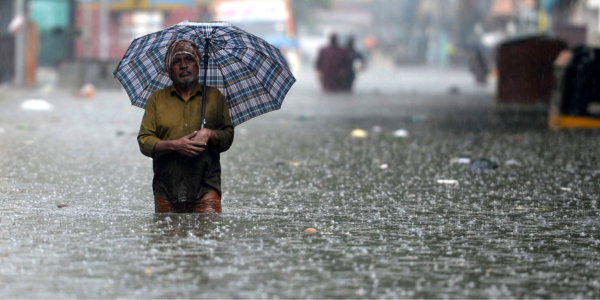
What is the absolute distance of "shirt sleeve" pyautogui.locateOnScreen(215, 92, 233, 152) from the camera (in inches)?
225

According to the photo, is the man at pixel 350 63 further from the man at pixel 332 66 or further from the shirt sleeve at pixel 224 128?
the shirt sleeve at pixel 224 128

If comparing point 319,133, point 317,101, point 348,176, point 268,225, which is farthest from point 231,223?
point 317,101

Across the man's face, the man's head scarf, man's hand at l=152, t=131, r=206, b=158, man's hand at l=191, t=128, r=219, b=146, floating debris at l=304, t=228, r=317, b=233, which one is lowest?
floating debris at l=304, t=228, r=317, b=233

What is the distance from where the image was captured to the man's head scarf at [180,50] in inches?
222

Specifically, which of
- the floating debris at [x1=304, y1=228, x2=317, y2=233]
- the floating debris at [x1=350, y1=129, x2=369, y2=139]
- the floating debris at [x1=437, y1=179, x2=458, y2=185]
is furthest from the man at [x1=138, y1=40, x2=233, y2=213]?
the floating debris at [x1=350, y1=129, x2=369, y2=139]

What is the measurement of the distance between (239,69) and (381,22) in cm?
10827

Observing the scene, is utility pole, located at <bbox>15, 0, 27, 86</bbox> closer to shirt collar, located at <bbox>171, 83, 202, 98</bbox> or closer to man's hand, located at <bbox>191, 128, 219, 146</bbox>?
shirt collar, located at <bbox>171, 83, 202, 98</bbox>

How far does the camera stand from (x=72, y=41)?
32.2 m

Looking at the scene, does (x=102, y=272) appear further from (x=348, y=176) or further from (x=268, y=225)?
(x=348, y=176)

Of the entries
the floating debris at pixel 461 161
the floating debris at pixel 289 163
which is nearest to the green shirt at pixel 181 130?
the floating debris at pixel 289 163

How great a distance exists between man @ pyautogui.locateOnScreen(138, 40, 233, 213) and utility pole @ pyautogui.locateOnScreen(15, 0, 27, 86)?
17741 mm

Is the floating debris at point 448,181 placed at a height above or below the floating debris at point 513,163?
below

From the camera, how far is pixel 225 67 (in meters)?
6.14

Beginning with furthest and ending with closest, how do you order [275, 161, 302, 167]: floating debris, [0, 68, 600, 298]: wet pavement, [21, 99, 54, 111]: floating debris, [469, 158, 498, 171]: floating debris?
[21, 99, 54, 111]: floating debris
[275, 161, 302, 167]: floating debris
[469, 158, 498, 171]: floating debris
[0, 68, 600, 298]: wet pavement
